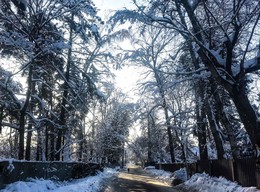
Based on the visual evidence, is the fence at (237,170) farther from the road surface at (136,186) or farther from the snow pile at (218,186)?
the road surface at (136,186)

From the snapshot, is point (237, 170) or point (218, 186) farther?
point (218, 186)

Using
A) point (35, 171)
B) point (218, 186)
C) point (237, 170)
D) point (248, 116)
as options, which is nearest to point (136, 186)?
point (218, 186)

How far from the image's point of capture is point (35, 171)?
14438 mm

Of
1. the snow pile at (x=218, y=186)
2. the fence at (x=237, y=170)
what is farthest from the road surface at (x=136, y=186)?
the fence at (x=237, y=170)

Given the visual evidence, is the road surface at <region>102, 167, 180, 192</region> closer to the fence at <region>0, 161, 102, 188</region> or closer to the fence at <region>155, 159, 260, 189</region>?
the fence at <region>155, 159, 260, 189</region>

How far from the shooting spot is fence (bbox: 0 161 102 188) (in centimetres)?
1094

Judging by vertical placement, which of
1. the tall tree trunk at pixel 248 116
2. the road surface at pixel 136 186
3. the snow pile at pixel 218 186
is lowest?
the road surface at pixel 136 186

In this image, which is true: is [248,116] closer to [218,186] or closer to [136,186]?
[218,186]

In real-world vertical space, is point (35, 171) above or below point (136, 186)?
above

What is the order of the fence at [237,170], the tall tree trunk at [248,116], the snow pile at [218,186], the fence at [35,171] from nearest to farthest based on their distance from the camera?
the tall tree trunk at [248,116] < the fence at [35,171] < the fence at [237,170] < the snow pile at [218,186]

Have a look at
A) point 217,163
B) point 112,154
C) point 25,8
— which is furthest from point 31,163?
point 112,154


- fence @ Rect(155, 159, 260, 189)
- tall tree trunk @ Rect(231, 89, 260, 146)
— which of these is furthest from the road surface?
tall tree trunk @ Rect(231, 89, 260, 146)

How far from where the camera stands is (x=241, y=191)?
451 inches

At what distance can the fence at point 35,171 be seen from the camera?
1094 centimetres
